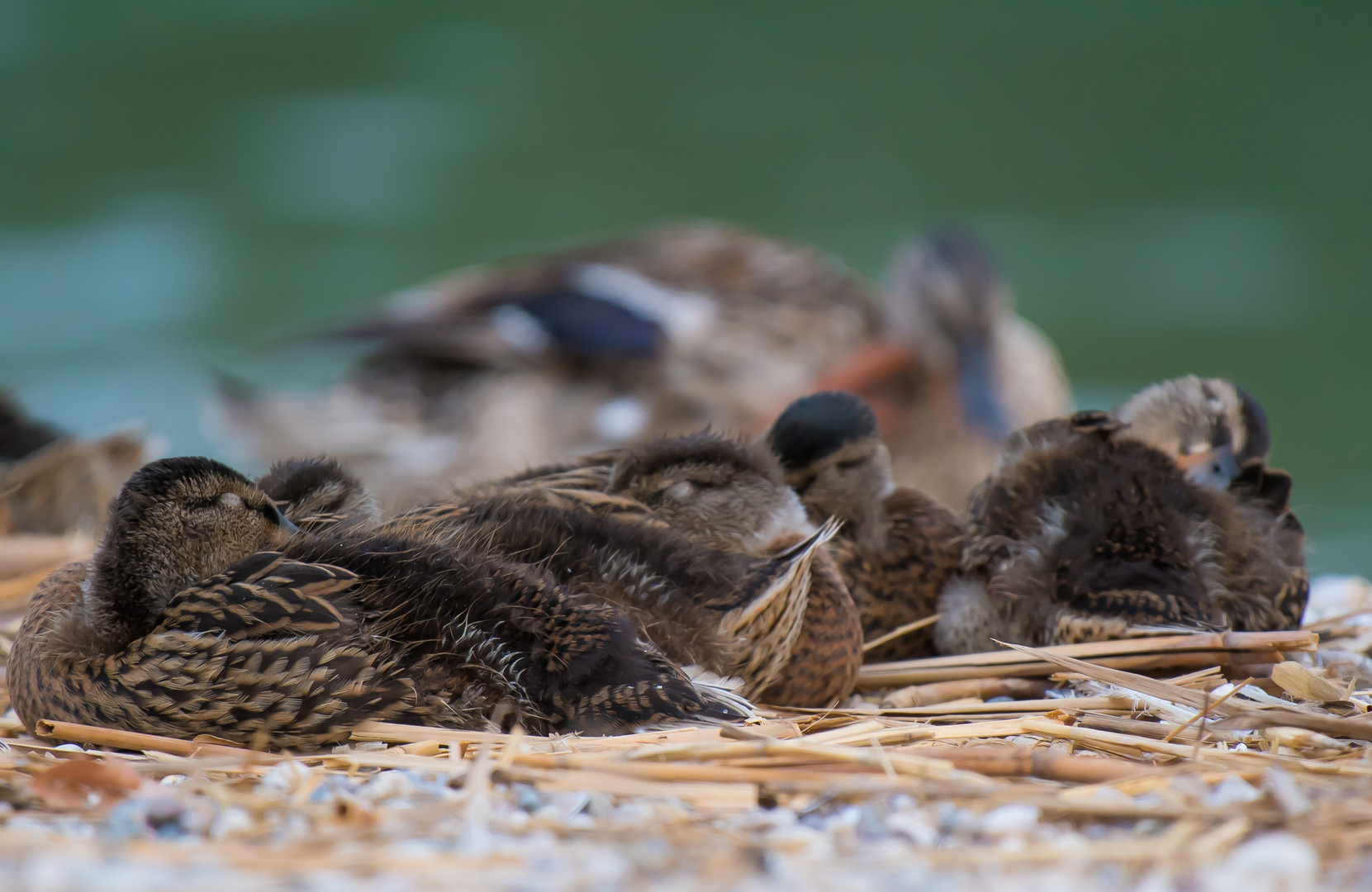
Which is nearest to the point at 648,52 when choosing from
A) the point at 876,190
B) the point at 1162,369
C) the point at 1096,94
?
the point at 876,190

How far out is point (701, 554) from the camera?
8.56 ft

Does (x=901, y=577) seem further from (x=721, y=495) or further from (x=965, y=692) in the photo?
(x=721, y=495)

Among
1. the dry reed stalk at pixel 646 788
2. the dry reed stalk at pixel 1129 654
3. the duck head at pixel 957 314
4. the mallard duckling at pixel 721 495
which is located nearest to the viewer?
the dry reed stalk at pixel 646 788

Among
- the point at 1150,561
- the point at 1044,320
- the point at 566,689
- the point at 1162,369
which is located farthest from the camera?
the point at 1044,320

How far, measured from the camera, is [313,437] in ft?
19.7

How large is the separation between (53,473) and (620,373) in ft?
8.28

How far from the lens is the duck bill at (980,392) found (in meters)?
6.05

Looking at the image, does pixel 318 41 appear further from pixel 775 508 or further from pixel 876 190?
pixel 775 508

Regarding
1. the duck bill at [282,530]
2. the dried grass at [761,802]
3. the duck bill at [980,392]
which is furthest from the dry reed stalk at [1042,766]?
the duck bill at [980,392]

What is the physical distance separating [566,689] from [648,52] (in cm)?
1181

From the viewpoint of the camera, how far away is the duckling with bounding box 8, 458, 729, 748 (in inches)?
87.0

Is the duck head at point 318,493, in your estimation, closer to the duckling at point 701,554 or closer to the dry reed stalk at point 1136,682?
the duckling at point 701,554

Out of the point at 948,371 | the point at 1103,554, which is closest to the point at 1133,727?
the point at 1103,554

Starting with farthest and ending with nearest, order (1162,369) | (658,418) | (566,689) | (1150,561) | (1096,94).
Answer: (1096,94)
(1162,369)
(658,418)
(1150,561)
(566,689)
